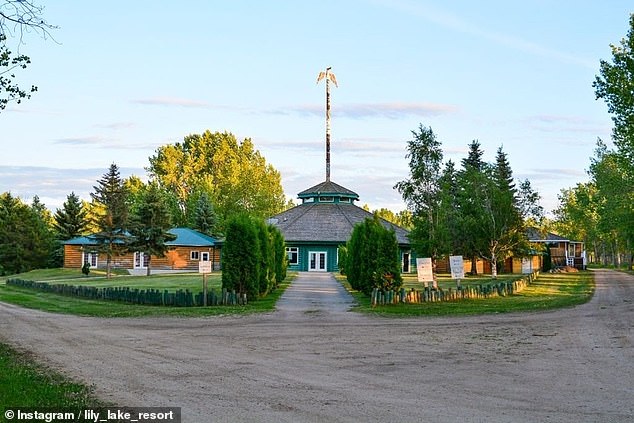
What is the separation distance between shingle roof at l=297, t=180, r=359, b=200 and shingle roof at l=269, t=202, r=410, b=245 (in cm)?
131

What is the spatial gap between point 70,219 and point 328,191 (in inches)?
994

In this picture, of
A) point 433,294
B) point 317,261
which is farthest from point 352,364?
point 317,261

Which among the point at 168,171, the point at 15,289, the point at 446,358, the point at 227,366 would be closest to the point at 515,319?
the point at 446,358

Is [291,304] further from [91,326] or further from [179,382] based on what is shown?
[179,382]

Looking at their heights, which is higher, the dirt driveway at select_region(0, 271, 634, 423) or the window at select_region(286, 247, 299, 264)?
the window at select_region(286, 247, 299, 264)

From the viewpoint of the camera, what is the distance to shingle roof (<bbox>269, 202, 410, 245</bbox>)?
217 feet

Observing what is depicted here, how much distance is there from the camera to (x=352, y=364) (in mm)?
13633

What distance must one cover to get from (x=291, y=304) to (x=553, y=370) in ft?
53.3

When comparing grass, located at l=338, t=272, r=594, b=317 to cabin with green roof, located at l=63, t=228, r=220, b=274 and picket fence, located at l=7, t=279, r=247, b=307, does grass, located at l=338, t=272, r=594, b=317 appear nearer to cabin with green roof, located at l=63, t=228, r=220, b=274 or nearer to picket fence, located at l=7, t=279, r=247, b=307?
picket fence, located at l=7, t=279, r=247, b=307

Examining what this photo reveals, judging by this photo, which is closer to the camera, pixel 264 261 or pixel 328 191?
pixel 264 261

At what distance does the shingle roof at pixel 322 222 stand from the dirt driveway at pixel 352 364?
140 ft

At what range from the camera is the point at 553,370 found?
42.7 feet

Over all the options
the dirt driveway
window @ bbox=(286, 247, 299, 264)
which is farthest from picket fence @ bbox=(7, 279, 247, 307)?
window @ bbox=(286, 247, 299, 264)

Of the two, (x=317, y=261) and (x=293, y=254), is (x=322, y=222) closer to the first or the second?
(x=317, y=261)
